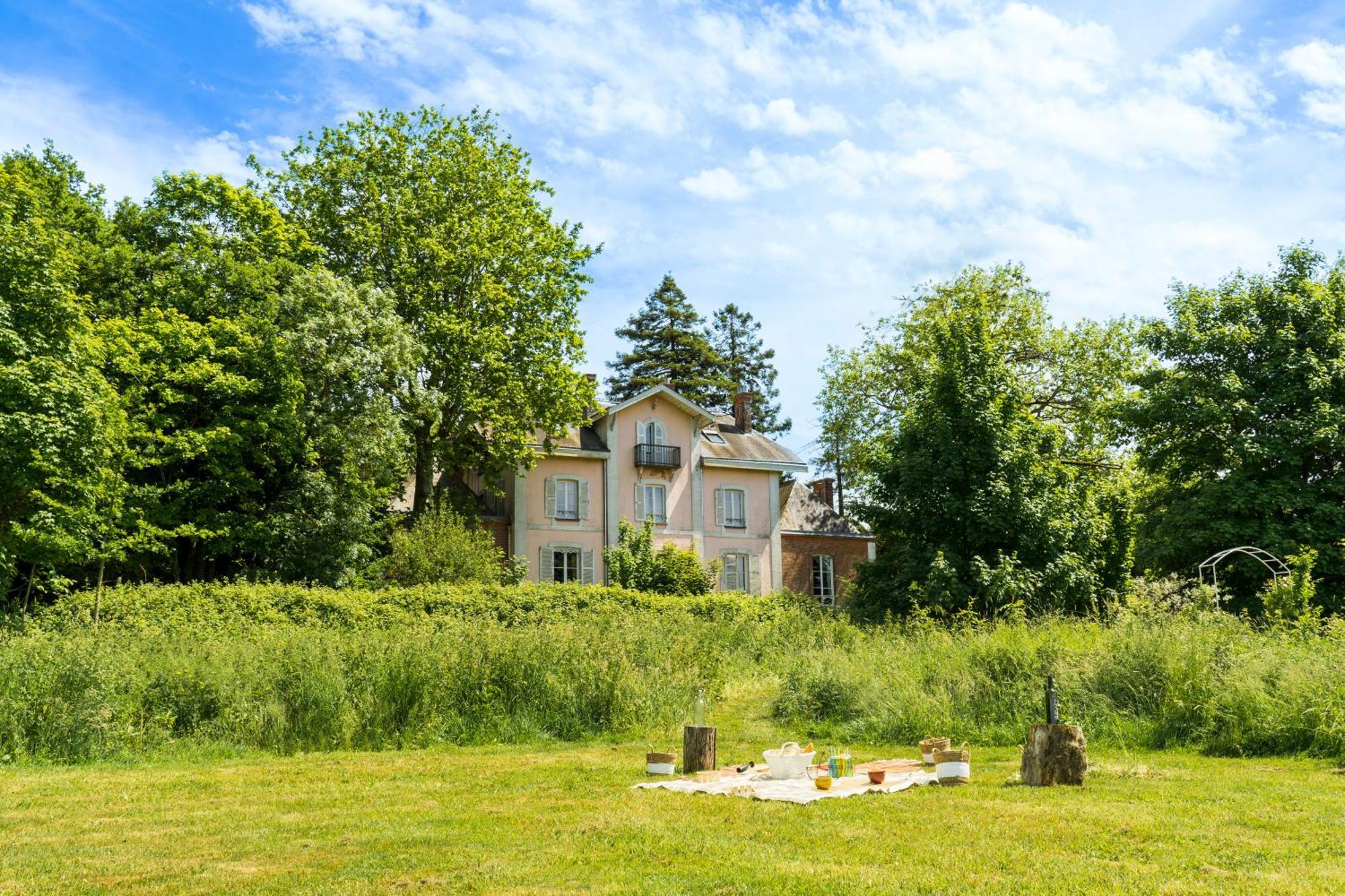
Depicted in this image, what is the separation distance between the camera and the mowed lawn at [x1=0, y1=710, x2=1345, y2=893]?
19.5 ft

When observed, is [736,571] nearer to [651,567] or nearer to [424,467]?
[651,567]

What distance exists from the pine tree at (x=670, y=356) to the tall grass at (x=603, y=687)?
37841 millimetres

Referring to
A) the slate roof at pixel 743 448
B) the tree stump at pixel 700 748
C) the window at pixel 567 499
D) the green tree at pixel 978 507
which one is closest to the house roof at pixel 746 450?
the slate roof at pixel 743 448

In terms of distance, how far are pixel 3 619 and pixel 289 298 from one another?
11527 millimetres

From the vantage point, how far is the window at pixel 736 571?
3841cm

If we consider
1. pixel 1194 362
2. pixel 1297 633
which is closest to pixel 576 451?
pixel 1194 362

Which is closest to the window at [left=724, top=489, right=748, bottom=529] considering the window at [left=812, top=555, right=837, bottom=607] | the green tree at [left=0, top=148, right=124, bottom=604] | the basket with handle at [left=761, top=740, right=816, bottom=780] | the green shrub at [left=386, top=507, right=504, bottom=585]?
the window at [left=812, top=555, right=837, bottom=607]

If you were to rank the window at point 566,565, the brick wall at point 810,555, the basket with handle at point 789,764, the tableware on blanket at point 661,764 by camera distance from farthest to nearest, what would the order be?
the brick wall at point 810,555, the window at point 566,565, the tableware on blanket at point 661,764, the basket with handle at point 789,764

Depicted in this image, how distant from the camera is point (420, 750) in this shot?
12.5 metres

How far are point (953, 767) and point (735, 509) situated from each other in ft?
97.8

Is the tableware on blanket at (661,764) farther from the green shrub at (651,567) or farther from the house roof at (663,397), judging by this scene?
the house roof at (663,397)

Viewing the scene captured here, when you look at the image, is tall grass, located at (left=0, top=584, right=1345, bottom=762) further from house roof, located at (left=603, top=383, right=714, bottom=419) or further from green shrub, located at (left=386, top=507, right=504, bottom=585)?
house roof, located at (left=603, top=383, right=714, bottom=419)

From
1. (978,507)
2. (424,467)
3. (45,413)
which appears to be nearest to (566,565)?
(424,467)

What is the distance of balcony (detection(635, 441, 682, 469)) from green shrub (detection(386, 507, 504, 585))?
30.6 ft
